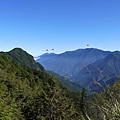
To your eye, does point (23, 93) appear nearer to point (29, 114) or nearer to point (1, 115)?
point (29, 114)

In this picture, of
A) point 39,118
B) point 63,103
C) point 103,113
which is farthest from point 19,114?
point 103,113

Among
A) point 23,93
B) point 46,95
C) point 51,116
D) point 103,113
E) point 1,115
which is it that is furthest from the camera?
point 23,93

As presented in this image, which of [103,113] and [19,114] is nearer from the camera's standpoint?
[103,113]

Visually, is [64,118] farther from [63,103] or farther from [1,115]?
[1,115]

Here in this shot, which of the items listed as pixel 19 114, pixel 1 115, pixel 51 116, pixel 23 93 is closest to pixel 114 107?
pixel 1 115

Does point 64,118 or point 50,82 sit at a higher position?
point 50,82

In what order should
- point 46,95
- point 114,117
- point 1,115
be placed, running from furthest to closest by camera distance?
point 46,95 → point 1,115 → point 114,117

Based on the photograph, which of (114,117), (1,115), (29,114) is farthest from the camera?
(29,114)

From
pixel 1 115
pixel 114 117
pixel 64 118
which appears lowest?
pixel 64 118

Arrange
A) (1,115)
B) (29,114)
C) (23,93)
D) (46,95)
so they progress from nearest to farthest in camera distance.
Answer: (1,115), (46,95), (29,114), (23,93)
